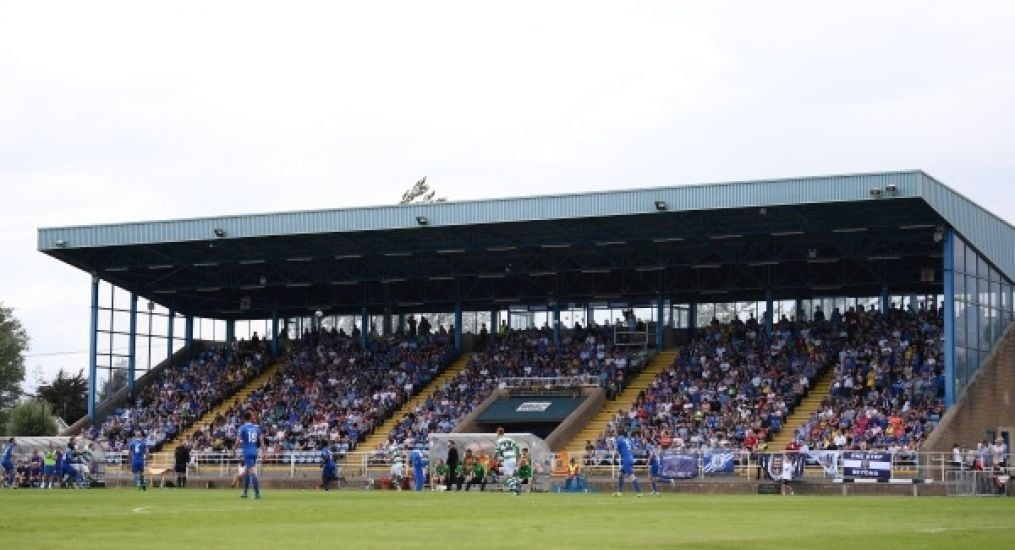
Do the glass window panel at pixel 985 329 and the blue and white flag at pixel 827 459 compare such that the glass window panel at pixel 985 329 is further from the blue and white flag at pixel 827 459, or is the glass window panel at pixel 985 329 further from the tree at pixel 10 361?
the tree at pixel 10 361

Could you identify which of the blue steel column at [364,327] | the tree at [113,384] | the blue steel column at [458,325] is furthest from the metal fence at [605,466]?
the blue steel column at [364,327]

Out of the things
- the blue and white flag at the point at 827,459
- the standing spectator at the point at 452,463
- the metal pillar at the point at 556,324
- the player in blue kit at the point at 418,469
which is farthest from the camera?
the metal pillar at the point at 556,324

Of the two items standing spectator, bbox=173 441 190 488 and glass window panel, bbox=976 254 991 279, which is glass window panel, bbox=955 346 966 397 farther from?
standing spectator, bbox=173 441 190 488

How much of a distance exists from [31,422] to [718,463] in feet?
141

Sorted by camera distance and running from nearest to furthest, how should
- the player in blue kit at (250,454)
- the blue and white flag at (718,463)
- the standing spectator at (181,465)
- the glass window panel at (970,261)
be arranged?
the player in blue kit at (250,454) < the blue and white flag at (718,463) < the glass window panel at (970,261) < the standing spectator at (181,465)

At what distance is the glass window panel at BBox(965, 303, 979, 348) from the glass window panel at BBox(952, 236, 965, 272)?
1478 millimetres

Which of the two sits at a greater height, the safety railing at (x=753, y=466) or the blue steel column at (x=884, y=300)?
the blue steel column at (x=884, y=300)

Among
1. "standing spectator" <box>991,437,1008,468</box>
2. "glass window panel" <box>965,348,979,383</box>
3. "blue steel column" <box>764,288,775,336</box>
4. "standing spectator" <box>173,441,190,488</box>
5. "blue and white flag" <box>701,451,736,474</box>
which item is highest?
"blue steel column" <box>764,288,775,336</box>

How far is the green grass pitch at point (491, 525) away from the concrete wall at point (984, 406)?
17782 millimetres

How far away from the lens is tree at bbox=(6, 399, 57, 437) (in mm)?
81062

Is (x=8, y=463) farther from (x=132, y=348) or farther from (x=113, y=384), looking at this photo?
(x=113, y=384)

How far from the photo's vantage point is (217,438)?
63.7m

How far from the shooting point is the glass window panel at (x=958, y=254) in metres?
52.6

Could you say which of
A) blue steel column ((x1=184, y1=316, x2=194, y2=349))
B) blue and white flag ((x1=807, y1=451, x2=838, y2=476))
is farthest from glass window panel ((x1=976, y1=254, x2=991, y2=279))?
blue steel column ((x1=184, y1=316, x2=194, y2=349))
